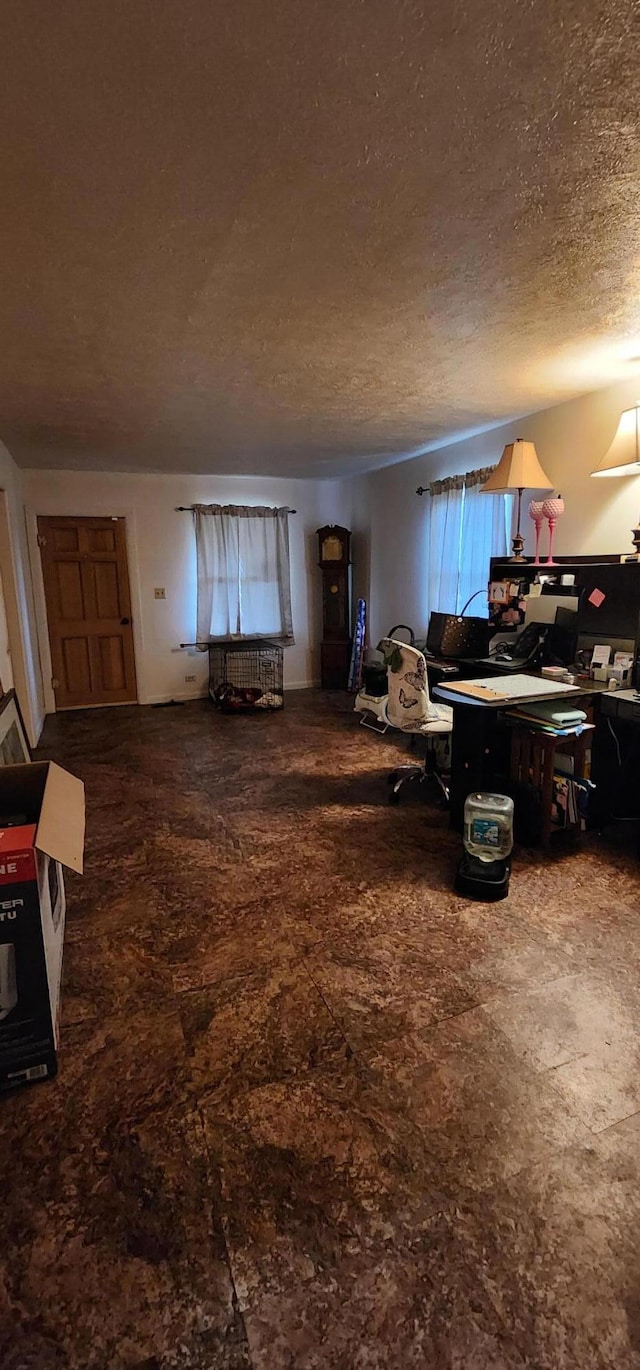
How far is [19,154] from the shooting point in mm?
1353

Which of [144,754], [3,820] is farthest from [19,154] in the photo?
[144,754]

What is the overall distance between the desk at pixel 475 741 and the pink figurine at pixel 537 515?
3.37 ft

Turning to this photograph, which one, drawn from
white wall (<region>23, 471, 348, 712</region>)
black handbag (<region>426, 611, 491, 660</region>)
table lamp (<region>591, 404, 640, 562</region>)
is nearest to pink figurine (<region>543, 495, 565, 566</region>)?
table lamp (<region>591, 404, 640, 562</region>)

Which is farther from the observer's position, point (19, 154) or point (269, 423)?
point (269, 423)

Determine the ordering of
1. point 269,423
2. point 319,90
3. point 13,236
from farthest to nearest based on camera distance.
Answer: point 269,423
point 13,236
point 319,90

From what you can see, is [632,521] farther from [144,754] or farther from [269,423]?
[144,754]

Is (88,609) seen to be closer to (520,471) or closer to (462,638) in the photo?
(462,638)

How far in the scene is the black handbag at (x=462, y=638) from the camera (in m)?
4.10

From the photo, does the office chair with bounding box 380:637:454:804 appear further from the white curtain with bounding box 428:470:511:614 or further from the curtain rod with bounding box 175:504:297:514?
the curtain rod with bounding box 175:504:297:514

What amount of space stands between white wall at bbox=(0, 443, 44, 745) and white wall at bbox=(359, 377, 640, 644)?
3.37 meters

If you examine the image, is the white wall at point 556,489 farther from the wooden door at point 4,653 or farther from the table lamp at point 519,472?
the wooden door at point 4,653

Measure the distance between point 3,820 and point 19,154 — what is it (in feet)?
5.97

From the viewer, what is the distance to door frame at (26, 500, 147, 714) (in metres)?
5.61

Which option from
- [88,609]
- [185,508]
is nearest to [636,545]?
[185,508]
